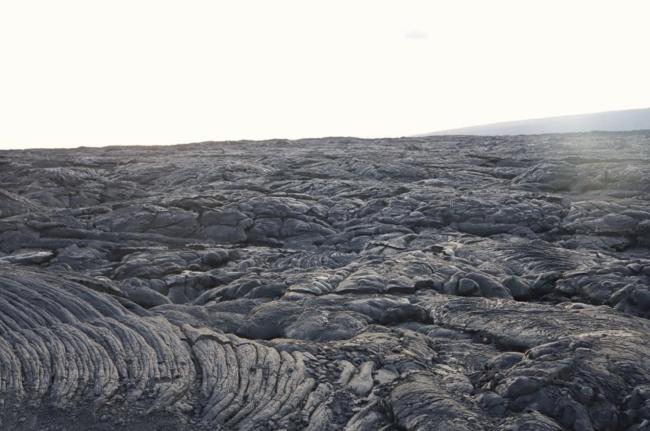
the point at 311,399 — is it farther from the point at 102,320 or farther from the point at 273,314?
the point at 102,320

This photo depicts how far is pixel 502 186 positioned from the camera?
23.4 meters

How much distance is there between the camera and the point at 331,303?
1133cm

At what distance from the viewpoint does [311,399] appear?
25.0ft

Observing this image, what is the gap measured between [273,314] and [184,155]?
25.4m

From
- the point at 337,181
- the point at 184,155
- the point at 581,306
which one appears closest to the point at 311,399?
the point at 581,306

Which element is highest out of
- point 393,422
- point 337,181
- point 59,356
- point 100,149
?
point 100,149

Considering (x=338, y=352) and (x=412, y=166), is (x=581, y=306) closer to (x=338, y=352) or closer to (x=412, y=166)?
(x=338, y=352)

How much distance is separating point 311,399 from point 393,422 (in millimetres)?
1259

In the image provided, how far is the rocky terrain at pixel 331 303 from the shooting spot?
7.30 metres

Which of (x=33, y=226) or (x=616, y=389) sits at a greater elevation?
(x=33, y=226)

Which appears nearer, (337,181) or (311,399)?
(311,399)

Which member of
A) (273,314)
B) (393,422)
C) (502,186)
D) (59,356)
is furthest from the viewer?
(502,186)

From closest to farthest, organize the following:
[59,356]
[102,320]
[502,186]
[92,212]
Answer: [59,356] < [102,320] < [92,212] < [502,186]

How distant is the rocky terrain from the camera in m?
7.30
